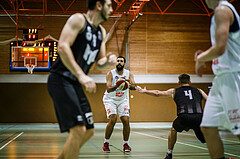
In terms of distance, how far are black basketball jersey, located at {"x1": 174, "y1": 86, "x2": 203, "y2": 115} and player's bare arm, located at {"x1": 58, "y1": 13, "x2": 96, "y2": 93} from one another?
10.4 ft

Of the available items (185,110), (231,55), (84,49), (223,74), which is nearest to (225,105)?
(223,74)

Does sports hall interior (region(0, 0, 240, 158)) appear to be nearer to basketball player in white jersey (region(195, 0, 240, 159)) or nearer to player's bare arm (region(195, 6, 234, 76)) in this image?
basketball player in white jersey (region(195, 0, 240, 159))

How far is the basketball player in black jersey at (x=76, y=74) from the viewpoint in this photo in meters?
2.88

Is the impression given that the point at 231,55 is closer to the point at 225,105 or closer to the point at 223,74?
the point at 223,74

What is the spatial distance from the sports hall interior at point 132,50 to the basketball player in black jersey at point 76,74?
49.1ft

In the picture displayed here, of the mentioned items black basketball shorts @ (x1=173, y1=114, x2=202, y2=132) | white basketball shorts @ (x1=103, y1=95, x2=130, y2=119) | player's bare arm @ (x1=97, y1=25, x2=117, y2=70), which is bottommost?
black basketball shorts @ (x1=173, y1=114, x2=202, y2=132)

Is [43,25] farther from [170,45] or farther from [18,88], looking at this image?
[170,45]

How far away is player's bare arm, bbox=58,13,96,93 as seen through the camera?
111 inches

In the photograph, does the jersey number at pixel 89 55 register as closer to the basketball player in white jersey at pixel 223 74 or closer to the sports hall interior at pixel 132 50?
the basketball player in white jersey at pixel 223 74

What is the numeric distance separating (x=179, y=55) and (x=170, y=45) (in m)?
0.87

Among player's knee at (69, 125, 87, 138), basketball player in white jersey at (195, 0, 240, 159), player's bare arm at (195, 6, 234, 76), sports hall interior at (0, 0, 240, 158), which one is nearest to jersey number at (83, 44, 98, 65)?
player's knee at (69, 125, 87, 138)

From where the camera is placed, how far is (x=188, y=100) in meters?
5.67

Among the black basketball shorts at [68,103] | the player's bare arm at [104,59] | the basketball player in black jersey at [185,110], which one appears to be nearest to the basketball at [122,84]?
the basketball player in black jersey at [185,110]

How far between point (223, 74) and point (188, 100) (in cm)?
260
